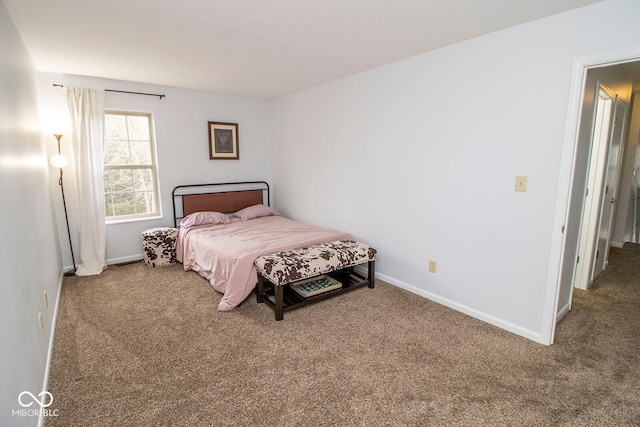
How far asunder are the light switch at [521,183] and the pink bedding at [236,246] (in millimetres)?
1909

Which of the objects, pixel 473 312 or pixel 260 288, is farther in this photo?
pixel 260 288

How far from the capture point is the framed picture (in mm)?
4832

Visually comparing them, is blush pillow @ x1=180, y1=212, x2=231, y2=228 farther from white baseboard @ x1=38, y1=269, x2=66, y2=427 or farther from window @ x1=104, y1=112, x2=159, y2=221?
white baseboard @ x1=38, y1=269, x2=66, y2=427

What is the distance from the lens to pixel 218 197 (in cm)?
494

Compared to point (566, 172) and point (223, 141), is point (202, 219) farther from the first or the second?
point (566, 172)

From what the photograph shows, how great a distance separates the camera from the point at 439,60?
290 cm

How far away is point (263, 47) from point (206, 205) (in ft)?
8.96

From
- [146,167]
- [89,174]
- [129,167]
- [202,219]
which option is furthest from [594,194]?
[89,174]

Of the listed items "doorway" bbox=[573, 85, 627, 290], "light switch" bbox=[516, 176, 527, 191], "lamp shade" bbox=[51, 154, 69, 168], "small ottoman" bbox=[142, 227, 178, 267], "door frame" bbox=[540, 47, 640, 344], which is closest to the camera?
"door frame" bbox=[540, 47, 640, 344]

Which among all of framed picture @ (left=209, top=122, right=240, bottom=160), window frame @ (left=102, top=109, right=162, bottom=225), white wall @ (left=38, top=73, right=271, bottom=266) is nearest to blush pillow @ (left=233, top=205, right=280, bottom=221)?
white wall @ (left=38, top=73, right=271, bottom=266)

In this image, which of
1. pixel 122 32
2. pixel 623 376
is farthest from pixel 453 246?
pixel 122 32

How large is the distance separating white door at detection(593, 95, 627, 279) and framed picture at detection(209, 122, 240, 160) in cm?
477

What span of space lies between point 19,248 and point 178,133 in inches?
122

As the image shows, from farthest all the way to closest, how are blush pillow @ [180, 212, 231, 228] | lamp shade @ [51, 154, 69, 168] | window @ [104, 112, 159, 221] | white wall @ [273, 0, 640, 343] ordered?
blush pillow @ [180, 212, 231, 228] < window @ [104, 112, 159, 221] < lamp shade @ [51, 154, 69, 168] < white wall @ [273, 0, 640, 343]
